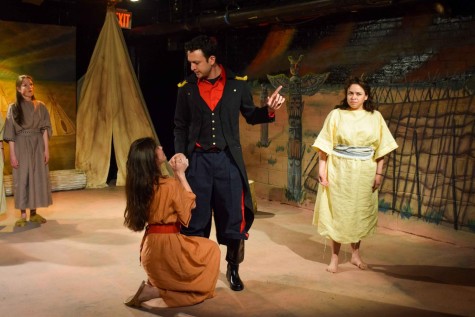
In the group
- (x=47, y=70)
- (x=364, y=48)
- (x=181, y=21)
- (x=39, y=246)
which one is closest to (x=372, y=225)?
(x=364, y=48)

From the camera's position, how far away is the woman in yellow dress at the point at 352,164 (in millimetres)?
4934

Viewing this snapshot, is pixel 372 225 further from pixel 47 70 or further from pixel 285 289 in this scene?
pixel 47 70

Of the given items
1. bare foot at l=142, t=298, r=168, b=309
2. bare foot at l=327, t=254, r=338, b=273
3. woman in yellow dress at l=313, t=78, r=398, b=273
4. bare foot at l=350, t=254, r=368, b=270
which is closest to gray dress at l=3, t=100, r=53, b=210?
bare foot at l=142, t=298, r=168, b=309

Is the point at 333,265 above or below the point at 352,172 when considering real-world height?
below

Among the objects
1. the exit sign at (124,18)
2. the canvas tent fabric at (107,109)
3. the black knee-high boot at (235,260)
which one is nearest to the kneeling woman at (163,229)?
the black knee-high boot at (235,260)

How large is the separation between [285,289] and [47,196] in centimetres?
342

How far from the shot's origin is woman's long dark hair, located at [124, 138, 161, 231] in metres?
4.05

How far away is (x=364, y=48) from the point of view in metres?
6.85

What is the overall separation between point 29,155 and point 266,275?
3.21 m

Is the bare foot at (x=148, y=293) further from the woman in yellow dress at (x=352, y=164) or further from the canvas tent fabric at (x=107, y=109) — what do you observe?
the canvas tent fabric at (x=107, y=109)

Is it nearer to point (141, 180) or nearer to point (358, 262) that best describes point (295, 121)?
point (358, 262)

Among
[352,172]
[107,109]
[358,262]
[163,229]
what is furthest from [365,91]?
[107,109]

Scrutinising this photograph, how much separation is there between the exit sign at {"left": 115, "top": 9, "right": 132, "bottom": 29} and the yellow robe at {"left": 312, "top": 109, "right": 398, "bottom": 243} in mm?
5699

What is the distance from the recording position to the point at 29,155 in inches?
264
